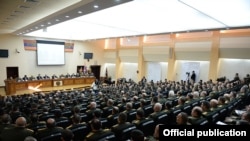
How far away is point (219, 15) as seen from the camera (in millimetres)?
9938

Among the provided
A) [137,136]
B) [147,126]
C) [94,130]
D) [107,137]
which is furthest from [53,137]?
[147,126]

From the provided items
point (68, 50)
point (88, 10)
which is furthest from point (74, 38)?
point (88, 10)

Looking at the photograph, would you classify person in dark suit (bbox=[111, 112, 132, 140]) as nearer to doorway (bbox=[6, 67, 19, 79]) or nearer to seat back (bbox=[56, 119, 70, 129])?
seat back (bbox=[56, 119, 70, 129])

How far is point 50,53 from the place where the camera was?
2105 cm

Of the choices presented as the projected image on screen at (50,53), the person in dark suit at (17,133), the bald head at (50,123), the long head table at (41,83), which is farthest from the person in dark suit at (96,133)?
the projected image on screen at (50,53)

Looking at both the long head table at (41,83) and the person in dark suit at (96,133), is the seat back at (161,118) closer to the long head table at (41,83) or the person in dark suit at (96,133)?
the person in dark suit at (96,133)

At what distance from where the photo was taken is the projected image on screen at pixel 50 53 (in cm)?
2041

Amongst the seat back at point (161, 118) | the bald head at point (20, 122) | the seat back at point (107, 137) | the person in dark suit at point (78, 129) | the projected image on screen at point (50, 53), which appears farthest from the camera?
the projected image on screen at point (50, 53)

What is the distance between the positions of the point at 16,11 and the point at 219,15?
10.2 metres

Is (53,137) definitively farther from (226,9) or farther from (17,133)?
(226,9)

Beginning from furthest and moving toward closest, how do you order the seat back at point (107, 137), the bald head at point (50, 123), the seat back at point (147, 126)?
1. the seat back at point (147, 126)
2. the bald head at point (50, 123)
3. the seat back at point (107, 137)

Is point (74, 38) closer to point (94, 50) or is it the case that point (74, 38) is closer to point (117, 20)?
point (94, 50)

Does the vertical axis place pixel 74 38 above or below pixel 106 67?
above

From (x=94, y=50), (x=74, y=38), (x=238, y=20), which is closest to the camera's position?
(x=238, y=20)
